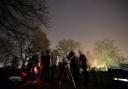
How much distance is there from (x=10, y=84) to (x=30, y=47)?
38.7 metres

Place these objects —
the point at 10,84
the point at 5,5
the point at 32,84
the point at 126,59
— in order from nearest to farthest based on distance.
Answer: the point at 10,84
the point at 32,84
the point at 5,5
the point at 126,59

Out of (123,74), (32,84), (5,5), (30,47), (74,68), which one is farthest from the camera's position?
(30,47)

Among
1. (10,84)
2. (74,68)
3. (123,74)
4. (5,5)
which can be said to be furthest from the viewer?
(5,5)

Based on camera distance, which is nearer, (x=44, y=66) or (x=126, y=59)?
(x=44, y=66)

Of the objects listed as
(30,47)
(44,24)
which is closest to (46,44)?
(30,47)

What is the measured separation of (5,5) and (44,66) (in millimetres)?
4586

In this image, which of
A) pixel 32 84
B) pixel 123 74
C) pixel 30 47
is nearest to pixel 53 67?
pixel 32 84

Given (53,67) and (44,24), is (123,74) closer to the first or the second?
(53,67)

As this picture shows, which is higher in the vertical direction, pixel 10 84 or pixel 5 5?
pixel 5 5

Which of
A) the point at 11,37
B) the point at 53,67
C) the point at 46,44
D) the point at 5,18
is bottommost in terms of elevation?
the point at 53,67

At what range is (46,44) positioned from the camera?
164 ft

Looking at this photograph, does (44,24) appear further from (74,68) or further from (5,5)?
(74,68)

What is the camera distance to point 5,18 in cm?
1509

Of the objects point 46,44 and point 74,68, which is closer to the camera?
point 74,68
